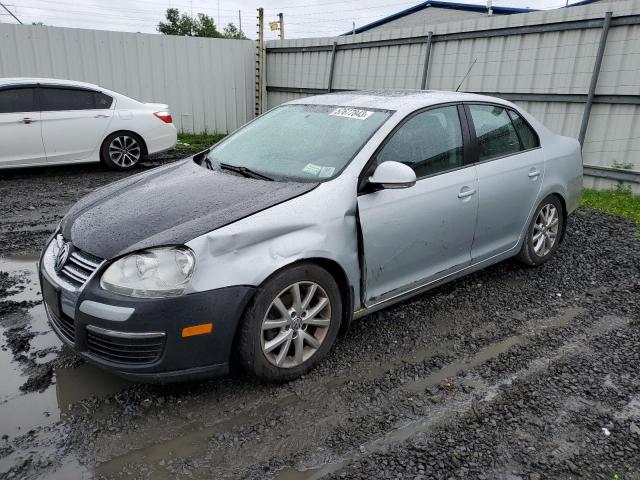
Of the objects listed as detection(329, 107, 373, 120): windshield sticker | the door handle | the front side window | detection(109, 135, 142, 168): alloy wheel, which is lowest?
detection(109, 135, 142, 168): alloy wheel

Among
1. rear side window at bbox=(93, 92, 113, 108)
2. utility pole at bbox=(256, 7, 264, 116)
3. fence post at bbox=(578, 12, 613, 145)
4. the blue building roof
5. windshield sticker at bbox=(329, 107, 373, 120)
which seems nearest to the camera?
windshield sticker at bbox=(329, 107, 373, 120)

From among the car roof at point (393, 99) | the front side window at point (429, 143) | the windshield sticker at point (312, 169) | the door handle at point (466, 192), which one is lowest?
the door handle at point (466, 192)

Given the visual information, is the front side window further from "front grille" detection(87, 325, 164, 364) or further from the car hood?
"front grille" detection(87, 325, 164, 364)

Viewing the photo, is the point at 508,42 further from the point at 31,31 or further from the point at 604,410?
the point at 31,31

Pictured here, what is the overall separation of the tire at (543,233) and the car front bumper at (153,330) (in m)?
→ 2.88

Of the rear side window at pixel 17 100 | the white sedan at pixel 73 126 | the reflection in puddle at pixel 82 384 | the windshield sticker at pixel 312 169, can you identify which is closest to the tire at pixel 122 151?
the white sedan at pixel 73 126

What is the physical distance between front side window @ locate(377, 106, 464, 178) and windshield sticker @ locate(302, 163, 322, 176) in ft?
1.26

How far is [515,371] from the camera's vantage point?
3.15 meters

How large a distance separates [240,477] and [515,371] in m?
1.77

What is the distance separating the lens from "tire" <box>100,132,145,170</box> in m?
8.51

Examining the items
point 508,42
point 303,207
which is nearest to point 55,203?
point 303,207

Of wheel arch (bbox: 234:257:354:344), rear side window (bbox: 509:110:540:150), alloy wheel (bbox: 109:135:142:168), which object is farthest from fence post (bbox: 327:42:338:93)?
wheel arch (bbox: 234:257:354:344)

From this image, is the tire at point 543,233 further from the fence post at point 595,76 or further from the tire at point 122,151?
the tire at point 122,151

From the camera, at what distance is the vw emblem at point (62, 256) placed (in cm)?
284
